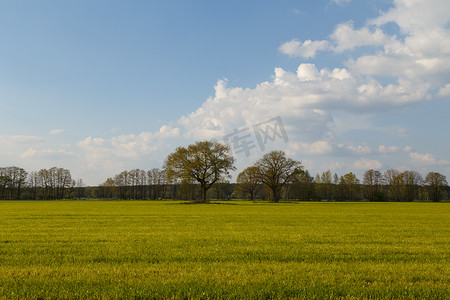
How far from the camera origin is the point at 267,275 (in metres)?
9.09

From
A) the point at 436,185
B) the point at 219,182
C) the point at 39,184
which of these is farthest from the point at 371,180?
the point at 39,184

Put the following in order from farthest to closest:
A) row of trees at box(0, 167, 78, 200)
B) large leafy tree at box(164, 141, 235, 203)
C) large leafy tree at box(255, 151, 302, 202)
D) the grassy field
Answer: row of trees at box(0, 167, 78, 200)
large leafy tree at box(255, 151, 302, 202)
large leafy tree at box(164, 141, 235, 203)
the grassy field

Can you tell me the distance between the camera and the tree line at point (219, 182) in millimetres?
82625

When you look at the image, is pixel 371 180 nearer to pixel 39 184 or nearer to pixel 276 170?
pixel 276 170

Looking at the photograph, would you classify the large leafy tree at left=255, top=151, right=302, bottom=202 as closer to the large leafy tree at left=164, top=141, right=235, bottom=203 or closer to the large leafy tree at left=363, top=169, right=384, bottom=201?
the large leafy tree at left=164, top=141, right=235, bottom=203

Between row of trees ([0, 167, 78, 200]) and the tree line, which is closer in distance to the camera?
the tree line

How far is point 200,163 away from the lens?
80.6 metres

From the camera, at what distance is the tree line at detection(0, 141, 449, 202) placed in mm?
82625

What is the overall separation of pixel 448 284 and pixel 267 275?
190 inches

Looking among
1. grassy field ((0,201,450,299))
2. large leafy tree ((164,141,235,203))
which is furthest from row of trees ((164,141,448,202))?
grassy field ((0,201,450,299))

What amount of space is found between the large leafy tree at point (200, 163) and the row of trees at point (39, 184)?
89.9m

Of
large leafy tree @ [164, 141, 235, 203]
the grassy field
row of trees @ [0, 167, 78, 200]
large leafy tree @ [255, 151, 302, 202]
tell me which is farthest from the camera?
row of trees @ [0, 167, 78, 200]

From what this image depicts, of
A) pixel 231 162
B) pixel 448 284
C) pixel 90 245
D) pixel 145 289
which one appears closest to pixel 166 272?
pixel 145 289

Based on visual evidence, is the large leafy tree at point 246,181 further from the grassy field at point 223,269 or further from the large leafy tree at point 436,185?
the grassy field at point 223,269
